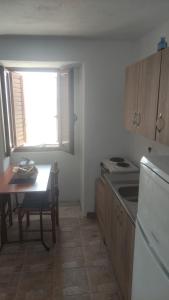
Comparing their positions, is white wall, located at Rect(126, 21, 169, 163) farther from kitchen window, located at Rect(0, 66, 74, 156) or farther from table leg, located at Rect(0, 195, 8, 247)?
table leg, located at Rect(0, 195, 8, 247)

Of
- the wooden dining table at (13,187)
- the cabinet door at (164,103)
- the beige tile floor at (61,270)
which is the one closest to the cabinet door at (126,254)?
the beige tile floor at (61,270)

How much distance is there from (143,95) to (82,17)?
94 centimetres

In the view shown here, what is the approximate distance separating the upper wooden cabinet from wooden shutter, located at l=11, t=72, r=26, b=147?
5.89 ft

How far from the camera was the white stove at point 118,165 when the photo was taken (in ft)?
8.86

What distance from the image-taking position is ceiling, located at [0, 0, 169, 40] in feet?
5.82

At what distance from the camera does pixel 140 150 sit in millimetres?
2852

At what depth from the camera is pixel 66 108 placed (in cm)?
338

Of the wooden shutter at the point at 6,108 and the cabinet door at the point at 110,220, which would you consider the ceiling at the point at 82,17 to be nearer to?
the wooden shutter at the point at 6,108

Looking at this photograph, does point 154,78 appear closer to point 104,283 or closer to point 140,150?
point 140,150

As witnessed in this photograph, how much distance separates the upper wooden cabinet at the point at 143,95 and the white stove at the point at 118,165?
61cm

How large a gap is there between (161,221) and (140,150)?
190cm

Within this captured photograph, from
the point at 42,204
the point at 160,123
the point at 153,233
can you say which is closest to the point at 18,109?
the point at 42,204

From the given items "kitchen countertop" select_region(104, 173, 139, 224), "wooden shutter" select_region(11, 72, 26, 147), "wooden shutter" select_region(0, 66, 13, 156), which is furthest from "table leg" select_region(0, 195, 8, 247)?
"kitchen countertop" select_region(104, 173, 139, 224)

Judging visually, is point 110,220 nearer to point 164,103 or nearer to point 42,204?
point 42,204
